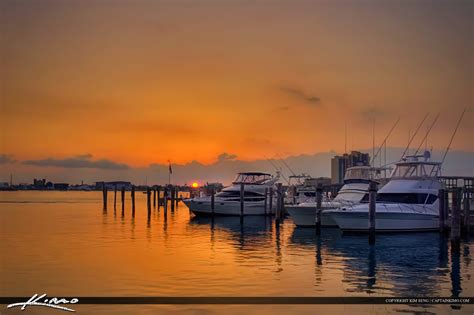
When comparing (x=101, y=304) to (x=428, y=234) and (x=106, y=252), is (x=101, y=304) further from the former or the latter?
(x=428, y=234)

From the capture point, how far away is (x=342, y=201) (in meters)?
39.2

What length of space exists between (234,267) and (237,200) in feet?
107

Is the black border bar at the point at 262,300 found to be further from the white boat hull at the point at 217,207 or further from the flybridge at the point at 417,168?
the white boat hull at the point at 217,207

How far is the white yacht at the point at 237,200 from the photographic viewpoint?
53.6 m

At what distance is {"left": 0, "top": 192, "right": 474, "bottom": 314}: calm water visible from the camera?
672 inches

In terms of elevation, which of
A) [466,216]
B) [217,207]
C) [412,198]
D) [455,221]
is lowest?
[217,207]

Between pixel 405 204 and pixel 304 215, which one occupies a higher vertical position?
pixel 405 204

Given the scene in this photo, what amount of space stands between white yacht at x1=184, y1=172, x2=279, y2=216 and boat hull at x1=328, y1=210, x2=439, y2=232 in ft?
68.8

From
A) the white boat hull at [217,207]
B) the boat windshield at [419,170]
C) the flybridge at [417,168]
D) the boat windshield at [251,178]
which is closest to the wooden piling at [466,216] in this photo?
the flybridge at [417,168]

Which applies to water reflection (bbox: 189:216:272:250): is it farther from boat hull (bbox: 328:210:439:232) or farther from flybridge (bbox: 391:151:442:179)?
flybridge (bbox: 391:151:442:179)

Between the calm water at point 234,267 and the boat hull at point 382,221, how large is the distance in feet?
2.21

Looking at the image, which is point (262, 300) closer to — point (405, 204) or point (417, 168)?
point (405, 204)
